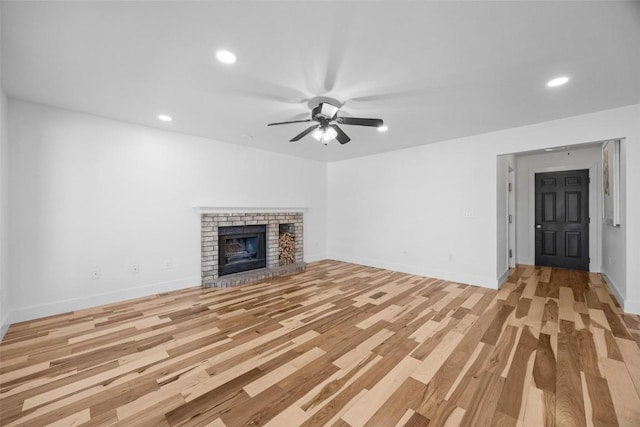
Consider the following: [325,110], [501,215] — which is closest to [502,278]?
[501,215]

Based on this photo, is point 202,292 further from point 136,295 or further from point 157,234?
point 157,234

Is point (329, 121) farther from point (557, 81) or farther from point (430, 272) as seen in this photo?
point (430, 272)

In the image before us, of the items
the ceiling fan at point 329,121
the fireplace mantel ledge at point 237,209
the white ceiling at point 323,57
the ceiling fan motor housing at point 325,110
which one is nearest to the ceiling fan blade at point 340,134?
the ceiling fan at point 329,121

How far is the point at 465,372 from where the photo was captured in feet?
6.38

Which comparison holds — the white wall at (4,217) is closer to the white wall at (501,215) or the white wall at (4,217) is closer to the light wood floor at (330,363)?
the light wood floor at (330,363)

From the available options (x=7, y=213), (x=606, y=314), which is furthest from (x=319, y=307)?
(x=7, y=213)

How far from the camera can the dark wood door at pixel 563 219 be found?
4.95 meters

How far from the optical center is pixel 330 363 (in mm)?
2061

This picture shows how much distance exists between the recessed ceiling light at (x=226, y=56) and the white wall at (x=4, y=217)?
2468 millimetres

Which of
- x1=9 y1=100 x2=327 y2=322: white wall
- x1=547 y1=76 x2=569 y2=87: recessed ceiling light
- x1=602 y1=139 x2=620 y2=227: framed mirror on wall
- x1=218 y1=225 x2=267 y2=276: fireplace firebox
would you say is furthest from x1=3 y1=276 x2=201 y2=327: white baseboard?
x1=602 y1=139 x2=620 y2=227: framed mirror on wall

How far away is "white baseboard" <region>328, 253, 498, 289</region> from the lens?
406 centimetres

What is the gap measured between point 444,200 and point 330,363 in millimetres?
3661

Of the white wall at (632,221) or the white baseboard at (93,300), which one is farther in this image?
the white wall at (632,221)

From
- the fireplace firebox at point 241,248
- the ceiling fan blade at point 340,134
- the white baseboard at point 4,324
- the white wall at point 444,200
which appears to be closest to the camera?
the white baseboard at point 4,324
